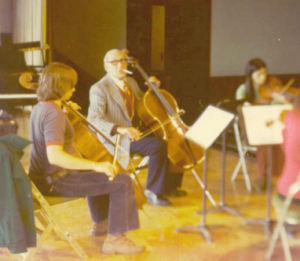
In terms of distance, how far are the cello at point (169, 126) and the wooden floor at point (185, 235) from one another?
404 mm

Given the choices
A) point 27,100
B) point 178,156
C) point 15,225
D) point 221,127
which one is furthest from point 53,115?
point 27,100

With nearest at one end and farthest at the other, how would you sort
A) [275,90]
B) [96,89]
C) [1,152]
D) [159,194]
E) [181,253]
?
[1,152], [181,253], [275,90], [96,89], [159,194]

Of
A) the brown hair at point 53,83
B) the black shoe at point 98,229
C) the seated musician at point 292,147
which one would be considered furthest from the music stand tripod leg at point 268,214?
the brown hair at point 53,83

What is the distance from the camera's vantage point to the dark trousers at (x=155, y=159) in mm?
2816

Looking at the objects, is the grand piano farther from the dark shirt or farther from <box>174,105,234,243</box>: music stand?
<box>174,105,234,243</box>: music stand

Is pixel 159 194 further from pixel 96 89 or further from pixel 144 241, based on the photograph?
pixel 96 89

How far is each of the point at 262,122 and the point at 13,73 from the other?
242 cm

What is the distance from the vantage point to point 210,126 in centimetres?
219

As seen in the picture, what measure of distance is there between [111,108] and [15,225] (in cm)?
→ 135

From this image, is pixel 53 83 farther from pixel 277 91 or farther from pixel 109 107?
pixel 277 91

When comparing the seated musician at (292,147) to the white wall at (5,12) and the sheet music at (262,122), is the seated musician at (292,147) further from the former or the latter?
the white wall at (5,12)

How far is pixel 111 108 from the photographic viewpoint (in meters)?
2.79

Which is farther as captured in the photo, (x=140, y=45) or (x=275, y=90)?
(x=140, y=45)

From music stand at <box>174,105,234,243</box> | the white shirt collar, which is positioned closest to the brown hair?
Answer: music stand at <box>174,105,234,243</box>
